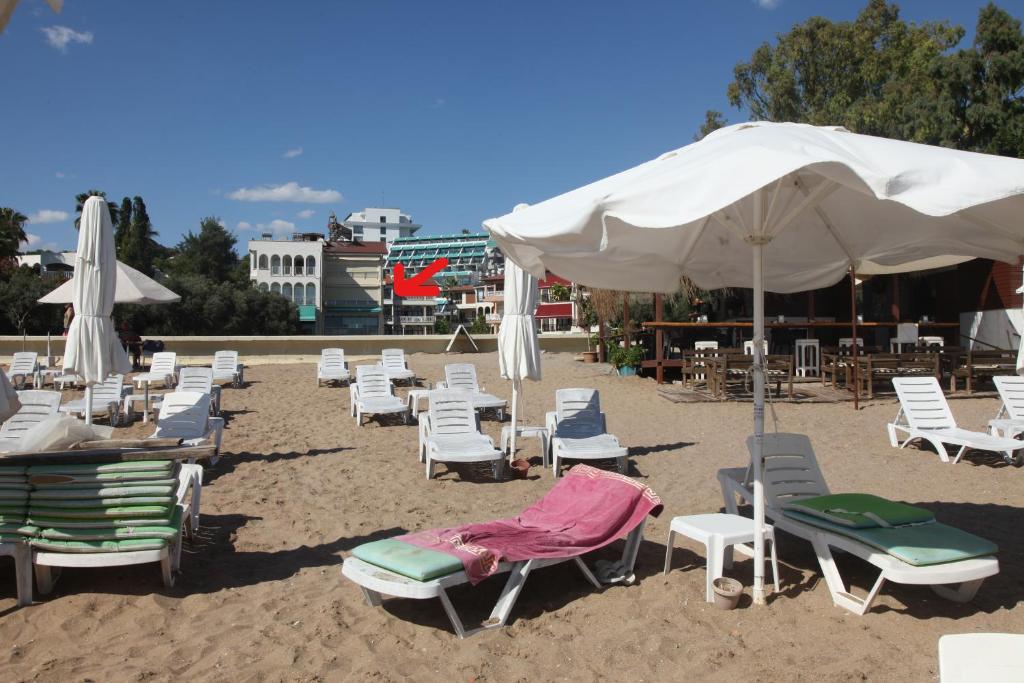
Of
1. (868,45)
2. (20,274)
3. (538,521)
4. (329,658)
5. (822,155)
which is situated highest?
(868,45)

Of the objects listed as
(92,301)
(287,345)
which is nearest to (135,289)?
(92,301)

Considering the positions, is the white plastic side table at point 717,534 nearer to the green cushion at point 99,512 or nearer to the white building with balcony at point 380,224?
the green cushion at point 99,512

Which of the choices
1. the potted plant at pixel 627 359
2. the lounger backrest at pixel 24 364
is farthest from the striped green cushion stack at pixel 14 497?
the potted plant at pixel 627 359

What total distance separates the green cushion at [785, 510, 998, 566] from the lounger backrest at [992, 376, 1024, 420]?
Result: 5942 mm

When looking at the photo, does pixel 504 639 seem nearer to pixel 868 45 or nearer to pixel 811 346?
pixel 811 346

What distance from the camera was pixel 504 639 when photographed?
3553 millimetres

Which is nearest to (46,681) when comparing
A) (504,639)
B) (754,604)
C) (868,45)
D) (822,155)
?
(504,639)

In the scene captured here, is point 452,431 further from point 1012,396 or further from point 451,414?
point 1012,396

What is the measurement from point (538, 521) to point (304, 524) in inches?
86.9

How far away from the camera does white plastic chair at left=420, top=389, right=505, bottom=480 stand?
728cm

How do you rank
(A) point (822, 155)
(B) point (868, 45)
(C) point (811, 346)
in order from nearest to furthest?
(A) point (822, 155)
(C) point (811, 346)
(B) point (868, 45)

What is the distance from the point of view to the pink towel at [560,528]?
377 cm

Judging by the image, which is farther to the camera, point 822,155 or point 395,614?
point 395,614

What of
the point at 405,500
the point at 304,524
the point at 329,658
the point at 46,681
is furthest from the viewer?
the point at 405,500
